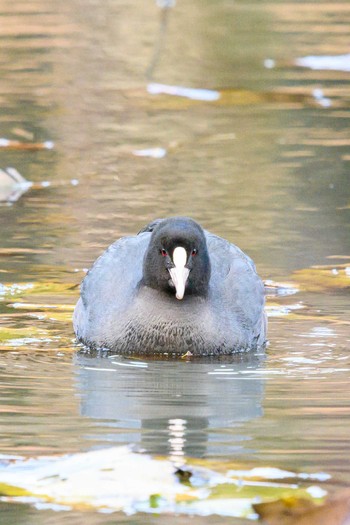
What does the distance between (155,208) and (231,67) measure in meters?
6.32

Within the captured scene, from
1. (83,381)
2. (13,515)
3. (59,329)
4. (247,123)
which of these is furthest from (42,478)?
(247,123)

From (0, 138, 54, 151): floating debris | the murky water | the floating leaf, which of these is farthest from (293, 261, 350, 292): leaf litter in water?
the floating leaf

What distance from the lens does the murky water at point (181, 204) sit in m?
6.06

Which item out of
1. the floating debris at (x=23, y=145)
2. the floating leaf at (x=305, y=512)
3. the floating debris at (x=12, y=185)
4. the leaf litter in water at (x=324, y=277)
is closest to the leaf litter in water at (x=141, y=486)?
the floating leaf at (x=305, y=512)

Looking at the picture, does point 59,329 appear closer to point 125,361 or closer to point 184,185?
point 125,361

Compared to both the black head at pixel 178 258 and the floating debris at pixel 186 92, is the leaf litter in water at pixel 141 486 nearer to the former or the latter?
the black head at pixel 178 258

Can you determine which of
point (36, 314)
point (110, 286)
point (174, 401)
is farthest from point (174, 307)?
point (174, 401)

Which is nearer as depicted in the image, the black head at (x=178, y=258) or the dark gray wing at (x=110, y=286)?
the black head at (x=178, y=258)

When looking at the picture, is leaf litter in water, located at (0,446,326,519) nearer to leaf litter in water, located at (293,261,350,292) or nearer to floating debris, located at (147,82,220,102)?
leaf litter in water, located at (293,261,350,292)

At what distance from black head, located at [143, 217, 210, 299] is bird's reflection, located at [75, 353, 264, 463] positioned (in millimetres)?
419

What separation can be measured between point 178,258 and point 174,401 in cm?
103

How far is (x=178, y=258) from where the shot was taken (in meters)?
7.45

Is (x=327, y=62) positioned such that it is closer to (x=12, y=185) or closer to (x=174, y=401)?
(x=12, y=185)

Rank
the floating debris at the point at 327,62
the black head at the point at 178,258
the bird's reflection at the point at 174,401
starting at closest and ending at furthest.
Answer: the bird's reflection at the point at 174,401, the black head at the point at 178,258, the floating debris at the point at 327,62
